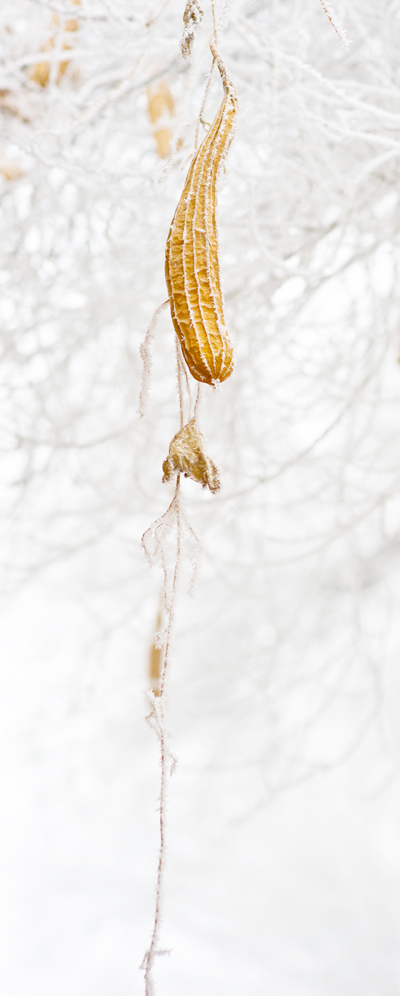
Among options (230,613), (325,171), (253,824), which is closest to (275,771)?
(253,824)

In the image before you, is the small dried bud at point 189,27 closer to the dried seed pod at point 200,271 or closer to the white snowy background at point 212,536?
the dried seed pod at point 200,271

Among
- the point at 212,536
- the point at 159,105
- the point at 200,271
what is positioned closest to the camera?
the point at 200,271

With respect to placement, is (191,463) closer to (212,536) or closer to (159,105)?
(159,105)

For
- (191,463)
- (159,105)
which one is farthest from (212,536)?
(191,463)

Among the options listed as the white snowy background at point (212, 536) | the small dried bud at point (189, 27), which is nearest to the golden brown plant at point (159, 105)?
the white snowy background at point (212, 536)

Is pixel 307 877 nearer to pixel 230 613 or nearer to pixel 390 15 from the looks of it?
pixel 230 613
